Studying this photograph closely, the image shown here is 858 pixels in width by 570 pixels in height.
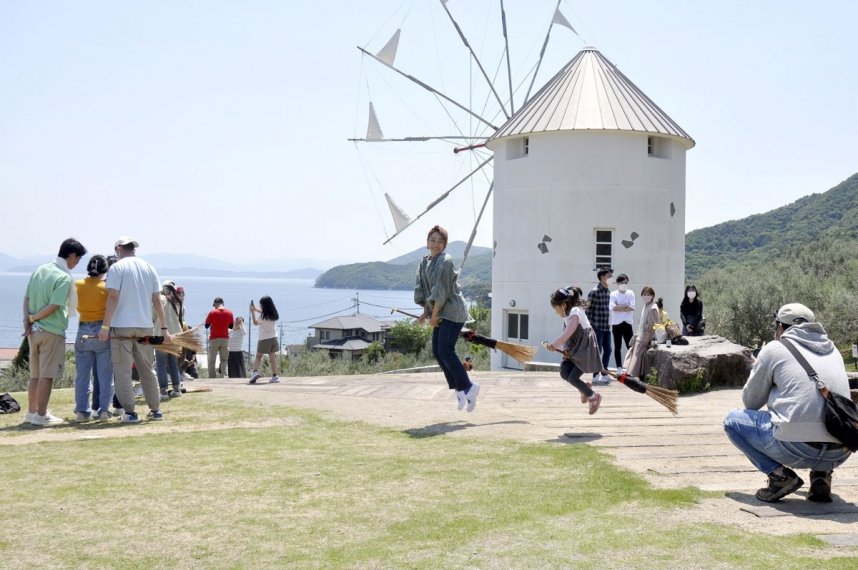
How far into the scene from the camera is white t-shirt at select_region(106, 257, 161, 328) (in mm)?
10023

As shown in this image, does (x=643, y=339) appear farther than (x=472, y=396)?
Yes

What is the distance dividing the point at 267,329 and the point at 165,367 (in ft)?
9.03

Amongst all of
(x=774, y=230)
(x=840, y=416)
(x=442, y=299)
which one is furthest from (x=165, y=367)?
(x=774, y=230)

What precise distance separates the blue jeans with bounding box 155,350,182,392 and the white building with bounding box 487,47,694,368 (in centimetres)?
1448

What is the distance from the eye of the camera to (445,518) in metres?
5.93

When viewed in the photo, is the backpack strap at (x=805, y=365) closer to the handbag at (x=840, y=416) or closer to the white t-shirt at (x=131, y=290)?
the handbag at (x=840, y=416)

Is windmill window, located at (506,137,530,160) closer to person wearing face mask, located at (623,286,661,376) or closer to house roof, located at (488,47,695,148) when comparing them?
house roof, located at (488,47,695,148)

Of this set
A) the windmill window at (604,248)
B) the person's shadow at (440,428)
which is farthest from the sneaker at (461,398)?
the windmill window at (604,248)

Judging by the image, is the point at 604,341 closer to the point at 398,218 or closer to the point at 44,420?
the point at 44,420

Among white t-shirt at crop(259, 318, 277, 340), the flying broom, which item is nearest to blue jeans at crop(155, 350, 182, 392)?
white t-shirt at crop(259, 318, 277, 340)

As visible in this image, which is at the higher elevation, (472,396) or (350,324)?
(472,396)

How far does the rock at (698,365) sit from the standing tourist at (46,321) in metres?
8.25

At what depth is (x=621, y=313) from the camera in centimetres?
1627

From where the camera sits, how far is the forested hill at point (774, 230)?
84500mm
